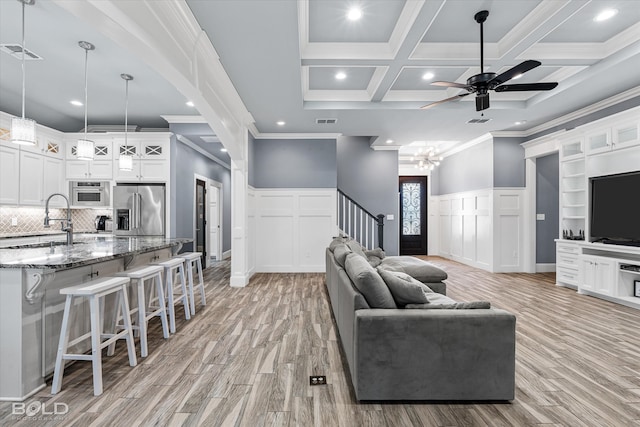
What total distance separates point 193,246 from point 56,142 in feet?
10.0

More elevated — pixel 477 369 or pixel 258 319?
pixel 477 369

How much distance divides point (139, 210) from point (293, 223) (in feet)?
9.38

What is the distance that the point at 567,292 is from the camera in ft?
16.6

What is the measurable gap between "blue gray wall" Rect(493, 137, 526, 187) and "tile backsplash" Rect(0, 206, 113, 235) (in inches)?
312


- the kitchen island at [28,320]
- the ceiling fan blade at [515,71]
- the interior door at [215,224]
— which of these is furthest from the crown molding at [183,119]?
the ceiling fan blade at [515,71]

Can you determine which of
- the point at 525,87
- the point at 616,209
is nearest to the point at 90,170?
the point at 525,87

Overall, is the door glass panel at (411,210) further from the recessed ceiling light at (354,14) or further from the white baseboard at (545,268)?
the recessed ceiling light at (354,14)

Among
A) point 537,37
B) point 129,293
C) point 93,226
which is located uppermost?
point 537,37

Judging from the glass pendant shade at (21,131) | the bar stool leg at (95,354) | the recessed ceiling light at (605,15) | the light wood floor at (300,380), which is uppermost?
the recessed ceiling light at (605,15)

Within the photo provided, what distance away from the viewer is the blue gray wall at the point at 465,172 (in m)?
7.02

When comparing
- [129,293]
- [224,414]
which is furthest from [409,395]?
[129,293]

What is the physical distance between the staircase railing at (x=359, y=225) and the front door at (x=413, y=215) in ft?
8.10

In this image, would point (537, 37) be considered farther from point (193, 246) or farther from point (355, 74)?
point (193, 246)

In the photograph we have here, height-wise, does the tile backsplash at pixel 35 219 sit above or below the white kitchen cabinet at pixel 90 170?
below
